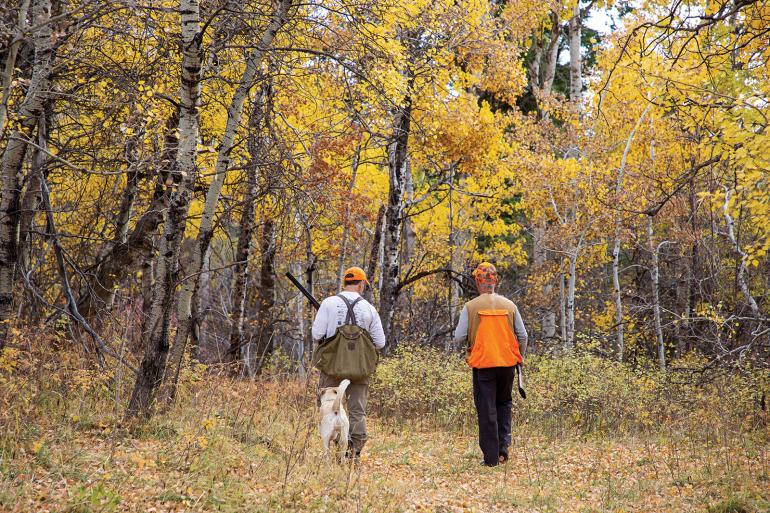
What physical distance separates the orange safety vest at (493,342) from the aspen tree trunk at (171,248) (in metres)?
3.12

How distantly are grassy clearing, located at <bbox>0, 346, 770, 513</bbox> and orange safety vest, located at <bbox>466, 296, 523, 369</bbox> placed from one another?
1090 millimetres

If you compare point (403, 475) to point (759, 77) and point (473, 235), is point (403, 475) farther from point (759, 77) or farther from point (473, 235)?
point (473, 235)

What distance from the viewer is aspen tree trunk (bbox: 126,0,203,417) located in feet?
20.0

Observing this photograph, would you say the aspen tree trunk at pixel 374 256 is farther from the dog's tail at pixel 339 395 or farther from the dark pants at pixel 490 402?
the dog's tail at pixel 339 395

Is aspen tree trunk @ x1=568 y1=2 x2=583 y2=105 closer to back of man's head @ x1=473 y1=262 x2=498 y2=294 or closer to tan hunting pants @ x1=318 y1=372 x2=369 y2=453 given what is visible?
back of man's head @ x1=473 y1=262 x2=498 y2=294

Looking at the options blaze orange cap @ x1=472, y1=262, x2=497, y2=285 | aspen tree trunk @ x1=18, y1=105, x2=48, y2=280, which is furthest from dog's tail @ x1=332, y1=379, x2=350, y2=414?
aspen tree trunk @ x1=18, y1=105, x2=48, y2=280

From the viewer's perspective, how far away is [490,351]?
7.14 meters

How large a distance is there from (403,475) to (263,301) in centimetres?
824

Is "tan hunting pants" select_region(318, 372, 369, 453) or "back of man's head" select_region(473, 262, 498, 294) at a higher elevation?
"back of man's head" select_region(473, 262, 498, 294)

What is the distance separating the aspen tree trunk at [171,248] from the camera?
610cm

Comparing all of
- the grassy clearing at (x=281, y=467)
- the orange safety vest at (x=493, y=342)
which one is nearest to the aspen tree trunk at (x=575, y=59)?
the grassy clearing at (x=281, y=467)

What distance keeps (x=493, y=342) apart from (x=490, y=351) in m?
0.10

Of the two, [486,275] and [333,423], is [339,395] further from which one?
[486,275]

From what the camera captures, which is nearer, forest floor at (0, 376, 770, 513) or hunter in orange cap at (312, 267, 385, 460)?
forest floor at (0, 376, 770, 513)
